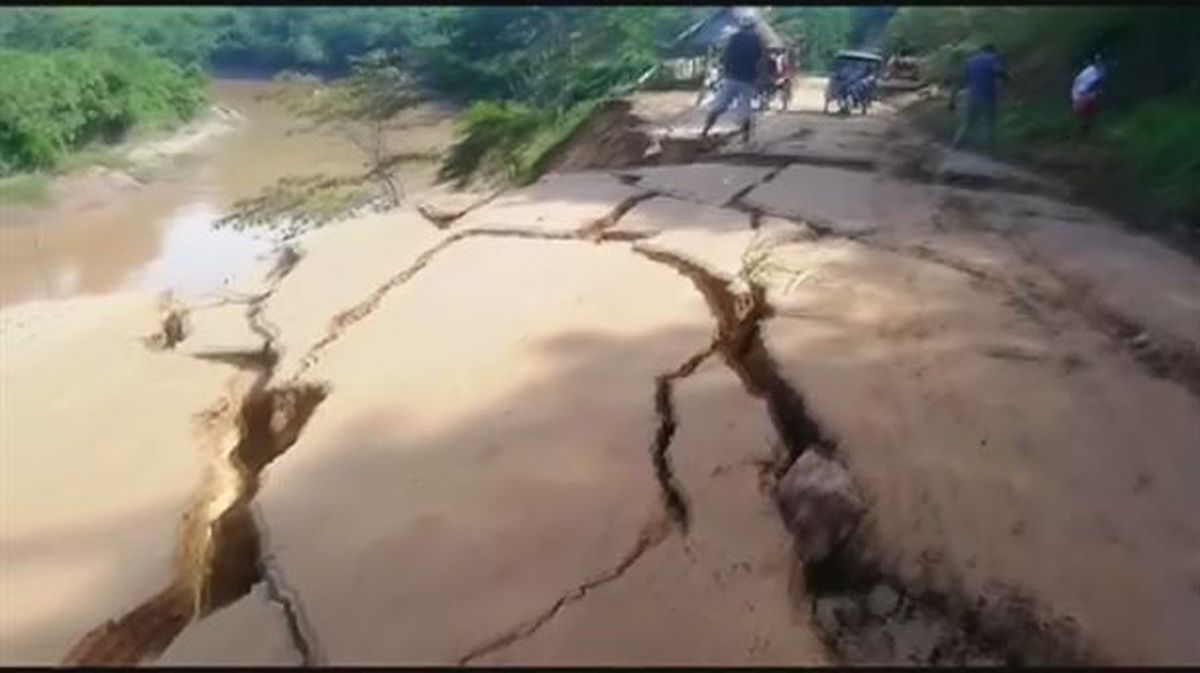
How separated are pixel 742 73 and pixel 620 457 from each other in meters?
5.14

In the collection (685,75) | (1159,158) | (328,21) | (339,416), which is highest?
(339,416)

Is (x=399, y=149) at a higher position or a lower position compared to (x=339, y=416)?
lower

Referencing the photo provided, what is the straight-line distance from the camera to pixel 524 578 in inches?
94.0

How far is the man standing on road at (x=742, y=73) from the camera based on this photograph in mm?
7426

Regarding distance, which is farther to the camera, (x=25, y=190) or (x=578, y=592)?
(x=25, y=190)

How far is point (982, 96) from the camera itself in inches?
309

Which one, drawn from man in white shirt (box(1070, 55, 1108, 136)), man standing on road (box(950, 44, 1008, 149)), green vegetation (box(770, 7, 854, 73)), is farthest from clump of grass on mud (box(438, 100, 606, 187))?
green vegetation (box(770, 7, 854, 73))

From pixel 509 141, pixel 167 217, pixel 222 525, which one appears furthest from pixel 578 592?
pixel 167 217

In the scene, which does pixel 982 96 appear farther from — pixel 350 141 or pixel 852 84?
pixel 350 141

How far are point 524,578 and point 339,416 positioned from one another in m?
1.04

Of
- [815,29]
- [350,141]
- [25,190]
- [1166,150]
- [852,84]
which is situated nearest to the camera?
[1166,150]

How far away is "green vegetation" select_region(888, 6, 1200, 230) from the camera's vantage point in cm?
598

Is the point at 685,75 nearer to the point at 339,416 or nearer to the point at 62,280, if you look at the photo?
the point at 62,280

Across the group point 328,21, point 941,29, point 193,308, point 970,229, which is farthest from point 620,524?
point 328,21
